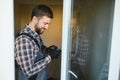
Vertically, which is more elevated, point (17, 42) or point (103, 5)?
point (103, 5)

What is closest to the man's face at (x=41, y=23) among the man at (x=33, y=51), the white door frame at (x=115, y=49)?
the man at (x=33, y=51)

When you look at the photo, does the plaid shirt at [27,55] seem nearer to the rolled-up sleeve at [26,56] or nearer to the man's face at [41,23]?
the rolled-up sleeve at [26,56]

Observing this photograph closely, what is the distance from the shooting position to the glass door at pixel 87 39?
5.14 ft

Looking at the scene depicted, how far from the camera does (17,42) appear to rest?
5.17 feet

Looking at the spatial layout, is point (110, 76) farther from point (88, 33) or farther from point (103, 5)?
point (103, 5)

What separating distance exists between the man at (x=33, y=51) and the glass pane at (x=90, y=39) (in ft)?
0.70

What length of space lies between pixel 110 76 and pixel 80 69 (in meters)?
0.30

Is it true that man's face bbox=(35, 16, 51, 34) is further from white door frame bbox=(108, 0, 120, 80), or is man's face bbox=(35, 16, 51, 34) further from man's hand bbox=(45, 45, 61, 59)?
white door frame bbox=(108, 0, 120, 80)

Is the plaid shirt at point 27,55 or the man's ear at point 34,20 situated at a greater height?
the man's ear at point 34,20

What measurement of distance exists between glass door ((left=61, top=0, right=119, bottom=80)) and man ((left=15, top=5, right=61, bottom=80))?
19 cm

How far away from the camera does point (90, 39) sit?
1900mm
